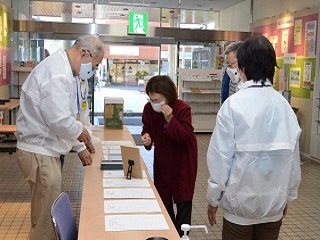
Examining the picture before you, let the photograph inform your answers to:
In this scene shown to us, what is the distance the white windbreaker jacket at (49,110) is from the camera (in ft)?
8.29

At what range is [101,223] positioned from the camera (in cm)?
193

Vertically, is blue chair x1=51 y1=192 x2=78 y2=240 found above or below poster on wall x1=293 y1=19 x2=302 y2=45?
below

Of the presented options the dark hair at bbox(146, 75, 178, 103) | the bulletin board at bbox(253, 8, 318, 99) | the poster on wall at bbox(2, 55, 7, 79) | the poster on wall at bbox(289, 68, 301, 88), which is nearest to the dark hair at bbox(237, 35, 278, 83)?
the dark hair at bbox(146, 75, 178, 103)

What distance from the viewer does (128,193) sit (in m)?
2.37

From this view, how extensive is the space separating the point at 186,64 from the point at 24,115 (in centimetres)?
866

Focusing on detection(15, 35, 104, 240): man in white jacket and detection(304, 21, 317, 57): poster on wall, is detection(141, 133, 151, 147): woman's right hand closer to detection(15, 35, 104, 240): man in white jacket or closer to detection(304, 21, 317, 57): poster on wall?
detection(15, 35, 104, 240): man in white jacket

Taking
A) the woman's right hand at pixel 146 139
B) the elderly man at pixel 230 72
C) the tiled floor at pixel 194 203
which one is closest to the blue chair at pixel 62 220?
the woman's right hand at pixel 146 139

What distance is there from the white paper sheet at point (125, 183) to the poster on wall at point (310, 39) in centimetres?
580

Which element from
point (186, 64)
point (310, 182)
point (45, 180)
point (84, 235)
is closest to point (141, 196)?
point (84, 235)

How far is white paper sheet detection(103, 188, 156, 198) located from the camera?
2326mm

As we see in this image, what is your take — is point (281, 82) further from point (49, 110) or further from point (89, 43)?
point (49, 110)

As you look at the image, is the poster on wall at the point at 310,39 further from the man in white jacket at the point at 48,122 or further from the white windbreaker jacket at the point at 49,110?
the white windbreaker jacket at the point at 49,110

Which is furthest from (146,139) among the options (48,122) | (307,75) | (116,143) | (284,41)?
(284,41)

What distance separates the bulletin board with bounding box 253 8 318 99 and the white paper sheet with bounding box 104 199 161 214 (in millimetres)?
6059
